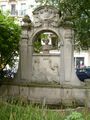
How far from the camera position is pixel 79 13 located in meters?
19.8

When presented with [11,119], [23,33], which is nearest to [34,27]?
[23,33]

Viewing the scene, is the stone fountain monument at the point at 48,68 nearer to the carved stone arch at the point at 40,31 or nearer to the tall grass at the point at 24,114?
the carved stone arch at the point at 40,31

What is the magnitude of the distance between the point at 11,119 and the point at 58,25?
10.8 metres

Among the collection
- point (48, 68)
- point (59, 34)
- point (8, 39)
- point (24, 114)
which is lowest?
point (24, 114)

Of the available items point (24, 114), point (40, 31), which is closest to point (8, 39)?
point (40, 31)

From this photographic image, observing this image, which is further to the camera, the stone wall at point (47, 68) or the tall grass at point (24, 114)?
the stone wall at point (47, 68)

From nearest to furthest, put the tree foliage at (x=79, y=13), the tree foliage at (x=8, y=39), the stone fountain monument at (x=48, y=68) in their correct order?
the stone fountain monument at (x=48, y=68), the tree foliage at (x=8, y=39), the tree foliage at (x=79, y=13)

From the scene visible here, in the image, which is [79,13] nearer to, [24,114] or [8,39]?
[8,39]

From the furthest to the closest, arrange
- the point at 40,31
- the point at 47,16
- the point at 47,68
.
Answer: the point at 40,31 → the point at 47,68 → the point at 47,16

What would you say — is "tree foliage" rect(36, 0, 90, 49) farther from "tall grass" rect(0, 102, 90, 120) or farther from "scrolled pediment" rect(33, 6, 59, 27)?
"tall grass" rect(0, 102, 90, 120)

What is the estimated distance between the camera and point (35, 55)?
54.7ft

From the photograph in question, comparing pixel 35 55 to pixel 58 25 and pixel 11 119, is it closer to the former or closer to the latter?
pixel 58 25

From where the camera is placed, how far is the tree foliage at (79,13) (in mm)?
19203

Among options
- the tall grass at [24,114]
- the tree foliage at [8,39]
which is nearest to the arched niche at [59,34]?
the tree foliage at [8,39]
